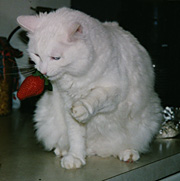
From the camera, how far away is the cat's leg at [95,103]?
3.13 feet

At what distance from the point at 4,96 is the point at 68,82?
881 millimetres

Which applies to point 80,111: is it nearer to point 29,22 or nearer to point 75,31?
point 75,31

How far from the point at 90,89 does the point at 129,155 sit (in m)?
0.35

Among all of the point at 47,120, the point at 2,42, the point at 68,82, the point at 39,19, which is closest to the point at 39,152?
the point at 47,120

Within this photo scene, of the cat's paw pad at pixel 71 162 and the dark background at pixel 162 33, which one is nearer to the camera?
the cat's paw pad at pixel 71 162

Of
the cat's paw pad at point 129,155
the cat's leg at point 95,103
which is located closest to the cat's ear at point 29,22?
the cat's leg at point 95,103

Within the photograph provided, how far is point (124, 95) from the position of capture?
3.79 feet

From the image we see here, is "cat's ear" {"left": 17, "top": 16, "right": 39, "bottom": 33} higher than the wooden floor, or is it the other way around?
"cat's ear" {"left": 17, "top": 16, "right": 39, "bottom": 33}

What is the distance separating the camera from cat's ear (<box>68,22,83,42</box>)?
960mm

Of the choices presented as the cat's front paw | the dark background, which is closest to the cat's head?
the cat's front paw

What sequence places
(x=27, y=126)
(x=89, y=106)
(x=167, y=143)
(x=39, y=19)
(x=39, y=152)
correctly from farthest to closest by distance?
(x=27, y=126) → (x=167, y=143) → (x=39, y=152) → (x=39, y=19) → (x=89, y=106)

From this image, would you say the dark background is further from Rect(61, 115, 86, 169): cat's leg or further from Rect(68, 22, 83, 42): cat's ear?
Rect(68, 22, 83, 42): cat's ear

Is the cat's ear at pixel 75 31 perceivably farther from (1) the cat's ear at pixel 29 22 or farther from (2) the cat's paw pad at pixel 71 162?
(2) the cat's paw pad at pixel 71 162

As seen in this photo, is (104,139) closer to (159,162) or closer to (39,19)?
(159,162)
